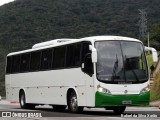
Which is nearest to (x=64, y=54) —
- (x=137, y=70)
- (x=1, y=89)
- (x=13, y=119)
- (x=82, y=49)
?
(x=82, y=49)

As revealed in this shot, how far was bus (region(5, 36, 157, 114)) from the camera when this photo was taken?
18953 mm

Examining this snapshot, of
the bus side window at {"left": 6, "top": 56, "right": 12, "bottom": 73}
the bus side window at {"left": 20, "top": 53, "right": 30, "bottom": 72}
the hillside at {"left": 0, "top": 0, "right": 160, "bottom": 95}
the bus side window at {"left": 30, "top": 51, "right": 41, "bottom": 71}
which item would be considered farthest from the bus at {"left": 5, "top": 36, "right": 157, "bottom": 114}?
the hillside at {"left": 0, "top": 0, "right": 160, "bottom": 95}

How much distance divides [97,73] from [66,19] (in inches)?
3676

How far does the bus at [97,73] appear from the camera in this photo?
19.0 meters

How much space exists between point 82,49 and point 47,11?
314ft

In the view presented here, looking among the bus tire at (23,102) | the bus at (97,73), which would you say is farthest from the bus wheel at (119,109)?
the bus tire at (23,102)

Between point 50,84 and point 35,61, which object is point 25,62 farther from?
point 50,84

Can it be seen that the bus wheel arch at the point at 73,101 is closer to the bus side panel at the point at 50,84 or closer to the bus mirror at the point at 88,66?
the bus side panel at the point at 50,84

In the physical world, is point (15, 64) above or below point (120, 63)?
above

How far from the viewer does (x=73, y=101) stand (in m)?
21.0

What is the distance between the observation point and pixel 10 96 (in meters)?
29.4

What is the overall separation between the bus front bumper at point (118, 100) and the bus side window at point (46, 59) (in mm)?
5308

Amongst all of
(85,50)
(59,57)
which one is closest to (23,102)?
(59,57)

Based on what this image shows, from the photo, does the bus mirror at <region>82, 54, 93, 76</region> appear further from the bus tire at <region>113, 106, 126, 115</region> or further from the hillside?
the hillside
